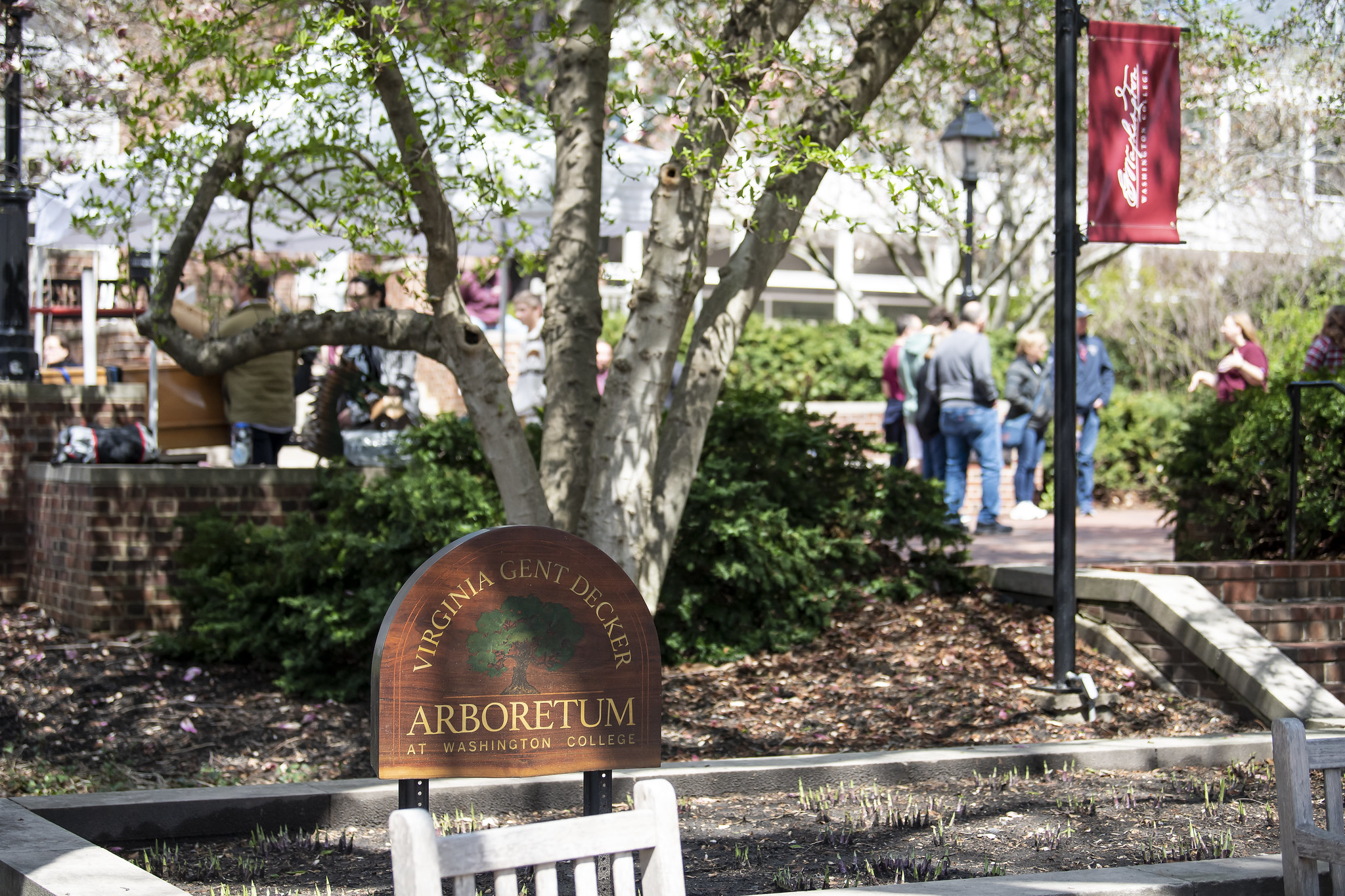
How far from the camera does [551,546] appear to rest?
3357 millimetres

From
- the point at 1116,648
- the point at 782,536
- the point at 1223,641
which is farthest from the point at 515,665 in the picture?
the point at 1116,648

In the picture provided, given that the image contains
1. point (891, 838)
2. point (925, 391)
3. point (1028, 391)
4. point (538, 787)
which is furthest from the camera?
point (1028, 391)

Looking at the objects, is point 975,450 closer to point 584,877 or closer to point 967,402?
point 967,402

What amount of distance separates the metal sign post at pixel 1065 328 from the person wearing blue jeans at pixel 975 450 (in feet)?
14.3

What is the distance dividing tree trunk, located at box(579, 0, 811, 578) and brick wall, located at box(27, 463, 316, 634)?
325cm

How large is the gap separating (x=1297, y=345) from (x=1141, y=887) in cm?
1678

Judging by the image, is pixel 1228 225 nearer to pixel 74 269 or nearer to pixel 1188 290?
pixel 1188 290

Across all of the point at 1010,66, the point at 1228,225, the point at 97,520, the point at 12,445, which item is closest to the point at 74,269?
the point at 12,445

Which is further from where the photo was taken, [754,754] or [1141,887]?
[754,754]

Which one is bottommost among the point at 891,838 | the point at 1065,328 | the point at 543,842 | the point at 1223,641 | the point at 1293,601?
the point at 891,838

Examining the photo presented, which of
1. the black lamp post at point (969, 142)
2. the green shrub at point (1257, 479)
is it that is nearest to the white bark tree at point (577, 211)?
the green shrub at point (1257, 479)

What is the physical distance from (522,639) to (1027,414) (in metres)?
10.0

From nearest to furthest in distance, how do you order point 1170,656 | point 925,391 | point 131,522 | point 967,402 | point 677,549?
point 1170,656, point 677,549, point 131,522, point 967,402, point 925,391

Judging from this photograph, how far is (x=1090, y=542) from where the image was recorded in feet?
36.9
